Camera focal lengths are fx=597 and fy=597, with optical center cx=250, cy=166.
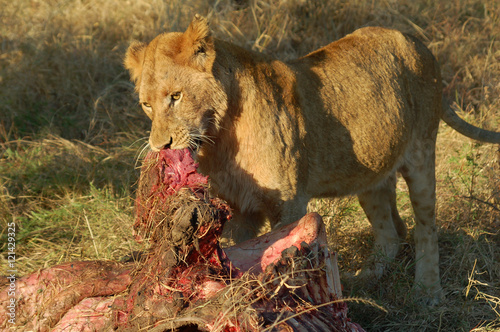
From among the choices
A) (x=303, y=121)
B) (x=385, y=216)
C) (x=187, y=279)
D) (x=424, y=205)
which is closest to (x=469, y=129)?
(x=424, y=205)

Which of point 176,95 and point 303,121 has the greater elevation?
point 176,95

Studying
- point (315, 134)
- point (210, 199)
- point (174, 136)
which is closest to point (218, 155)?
point (174, 136)

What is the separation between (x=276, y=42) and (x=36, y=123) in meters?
2.91

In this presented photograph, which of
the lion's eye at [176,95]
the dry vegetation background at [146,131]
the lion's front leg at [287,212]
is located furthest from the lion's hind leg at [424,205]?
the lion's eye at [176,95]

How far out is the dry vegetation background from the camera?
4.34 meters

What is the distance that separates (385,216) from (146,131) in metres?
2.27

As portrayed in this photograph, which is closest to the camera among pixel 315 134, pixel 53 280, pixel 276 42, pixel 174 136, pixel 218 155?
pixel 53 280

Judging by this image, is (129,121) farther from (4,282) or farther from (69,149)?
(4,282)

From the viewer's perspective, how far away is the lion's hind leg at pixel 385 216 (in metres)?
4.80

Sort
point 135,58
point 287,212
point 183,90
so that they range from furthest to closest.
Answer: point 135,58
point 287,212
point 183,90

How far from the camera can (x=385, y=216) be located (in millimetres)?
4898

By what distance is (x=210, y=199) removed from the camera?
2533 mm

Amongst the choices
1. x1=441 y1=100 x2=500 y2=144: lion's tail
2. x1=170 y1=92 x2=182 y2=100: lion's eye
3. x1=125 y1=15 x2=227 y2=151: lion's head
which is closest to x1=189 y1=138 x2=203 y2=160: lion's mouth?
x1=125 y1=15 x2=227 y2=151: lion's head

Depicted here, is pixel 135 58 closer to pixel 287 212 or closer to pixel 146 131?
pixel 287 212
